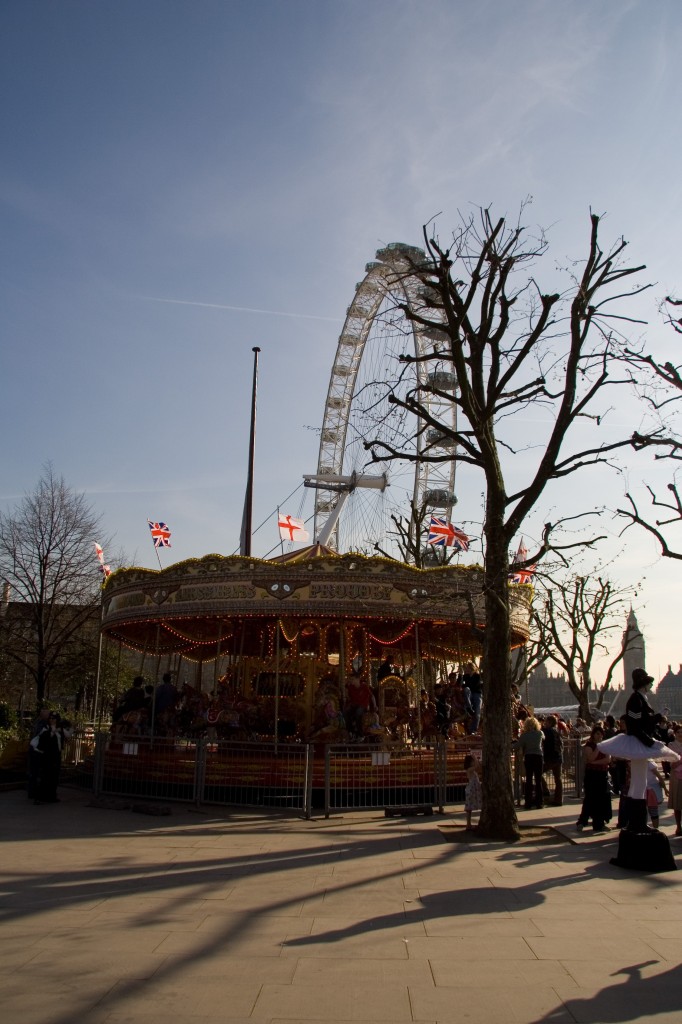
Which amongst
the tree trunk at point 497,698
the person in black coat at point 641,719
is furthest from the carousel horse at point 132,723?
the person in black coat at point 641,719

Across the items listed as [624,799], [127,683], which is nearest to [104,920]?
[624,799]

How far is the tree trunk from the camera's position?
10.7 m

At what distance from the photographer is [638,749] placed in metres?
8.55

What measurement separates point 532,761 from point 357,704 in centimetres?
409

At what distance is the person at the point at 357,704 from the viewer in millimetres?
16406

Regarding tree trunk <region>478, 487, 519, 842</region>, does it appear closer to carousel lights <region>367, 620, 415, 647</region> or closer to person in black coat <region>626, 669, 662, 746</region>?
person in black coat <region>626, 669, 662, 746</region>

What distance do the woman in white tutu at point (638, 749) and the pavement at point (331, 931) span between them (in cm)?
63

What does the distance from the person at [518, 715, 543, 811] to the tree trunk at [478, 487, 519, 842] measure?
9.57 ft

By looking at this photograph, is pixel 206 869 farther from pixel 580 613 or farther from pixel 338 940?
pixel 580 613

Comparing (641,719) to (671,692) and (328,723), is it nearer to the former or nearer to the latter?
(328,723)

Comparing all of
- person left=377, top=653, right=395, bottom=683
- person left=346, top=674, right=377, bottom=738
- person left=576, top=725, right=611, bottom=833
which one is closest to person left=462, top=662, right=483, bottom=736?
person left=377, top=653, right=395, bottom=683

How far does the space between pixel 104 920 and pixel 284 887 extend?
6.33 feet

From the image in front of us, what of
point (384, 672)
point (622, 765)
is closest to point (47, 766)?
point (384, 672)

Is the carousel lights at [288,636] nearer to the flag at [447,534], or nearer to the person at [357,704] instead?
the person at [357,704]
